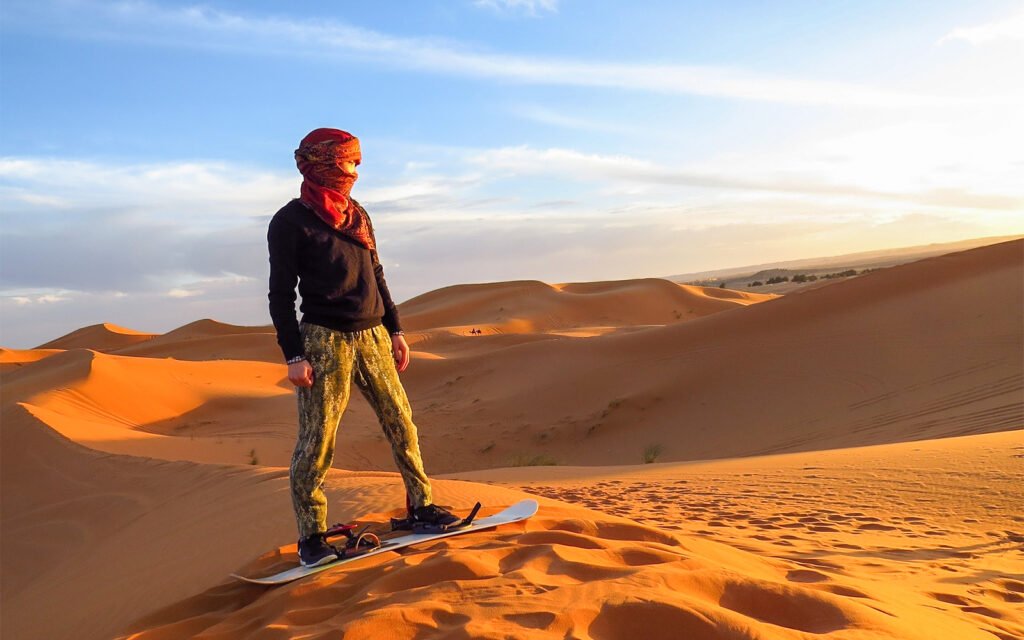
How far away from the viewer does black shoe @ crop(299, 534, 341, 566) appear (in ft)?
12.9

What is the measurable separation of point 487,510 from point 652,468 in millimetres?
4944

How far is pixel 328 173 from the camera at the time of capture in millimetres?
4141

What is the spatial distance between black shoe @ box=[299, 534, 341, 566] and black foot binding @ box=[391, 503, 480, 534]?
1.69 feet

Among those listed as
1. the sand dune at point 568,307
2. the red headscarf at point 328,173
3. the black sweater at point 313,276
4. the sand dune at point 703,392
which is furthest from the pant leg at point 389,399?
the sand dune at point 568,307

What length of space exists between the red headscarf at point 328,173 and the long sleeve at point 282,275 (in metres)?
0.21

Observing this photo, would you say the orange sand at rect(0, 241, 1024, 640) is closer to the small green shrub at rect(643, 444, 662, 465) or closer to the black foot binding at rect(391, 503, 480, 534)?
the black foot binding at rect(391, 503, 480, 534)

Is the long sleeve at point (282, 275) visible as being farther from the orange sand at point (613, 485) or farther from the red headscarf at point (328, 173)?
the orange sand at point (613, 485)

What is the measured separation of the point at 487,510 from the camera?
16.5ft

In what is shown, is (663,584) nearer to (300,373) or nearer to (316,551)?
(316,551)

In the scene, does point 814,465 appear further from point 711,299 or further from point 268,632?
point 711,299

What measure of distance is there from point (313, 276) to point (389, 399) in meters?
0.77

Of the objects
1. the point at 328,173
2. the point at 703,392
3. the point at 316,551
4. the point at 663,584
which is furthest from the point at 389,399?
the point at 703,392

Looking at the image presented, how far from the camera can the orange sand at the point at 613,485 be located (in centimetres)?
333

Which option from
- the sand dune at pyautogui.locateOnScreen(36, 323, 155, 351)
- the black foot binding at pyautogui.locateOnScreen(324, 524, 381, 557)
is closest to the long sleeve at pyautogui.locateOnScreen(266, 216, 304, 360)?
the black foot binding at pyautogui.locateOnScreen(324, 524, 381, 557)
